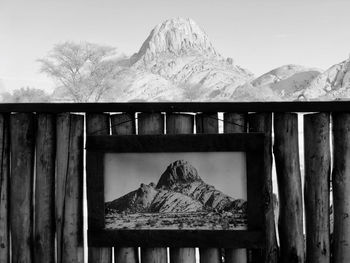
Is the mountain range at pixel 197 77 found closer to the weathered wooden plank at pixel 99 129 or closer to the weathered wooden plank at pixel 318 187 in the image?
the weathered wooden plank at pixel 318 187

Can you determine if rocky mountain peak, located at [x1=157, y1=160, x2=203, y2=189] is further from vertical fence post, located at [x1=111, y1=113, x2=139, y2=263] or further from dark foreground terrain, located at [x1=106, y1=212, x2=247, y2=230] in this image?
vertical fence post, located at [x1=111, y1=113, x2=139, y2=263]

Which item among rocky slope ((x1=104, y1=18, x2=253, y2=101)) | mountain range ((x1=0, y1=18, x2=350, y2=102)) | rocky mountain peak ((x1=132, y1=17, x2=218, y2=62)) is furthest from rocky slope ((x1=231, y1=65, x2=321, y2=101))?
rocky mountain peak ((x1=132, y1=17, x2=218, y2=62))

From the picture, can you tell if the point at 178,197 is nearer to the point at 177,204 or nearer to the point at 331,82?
the point at 177,204

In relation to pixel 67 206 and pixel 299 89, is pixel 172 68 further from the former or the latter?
pixel 67 206

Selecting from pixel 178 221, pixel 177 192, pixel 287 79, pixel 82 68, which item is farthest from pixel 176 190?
pixel 287 79

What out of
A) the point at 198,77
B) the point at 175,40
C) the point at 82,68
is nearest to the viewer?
the point at 82,68

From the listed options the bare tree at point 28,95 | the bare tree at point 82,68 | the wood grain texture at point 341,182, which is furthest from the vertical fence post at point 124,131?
the bare tree at point 82,68
